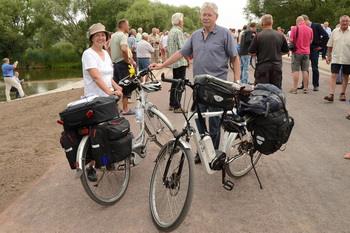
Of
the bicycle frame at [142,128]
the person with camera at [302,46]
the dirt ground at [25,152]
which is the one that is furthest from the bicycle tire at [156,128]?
the person with camera at [302,46]

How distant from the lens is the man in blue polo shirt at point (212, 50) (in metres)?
4.27

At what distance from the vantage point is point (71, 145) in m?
3.45

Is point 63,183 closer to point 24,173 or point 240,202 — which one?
point 24,173

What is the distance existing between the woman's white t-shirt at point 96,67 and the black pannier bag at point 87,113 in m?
0.73

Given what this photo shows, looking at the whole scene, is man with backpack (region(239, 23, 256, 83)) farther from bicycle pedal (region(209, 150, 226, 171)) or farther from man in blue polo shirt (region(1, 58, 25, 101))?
man in blue polo shirt (region(1, 58, 25, 101))

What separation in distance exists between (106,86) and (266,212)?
233 cm

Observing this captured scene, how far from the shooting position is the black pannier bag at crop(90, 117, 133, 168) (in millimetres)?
3422

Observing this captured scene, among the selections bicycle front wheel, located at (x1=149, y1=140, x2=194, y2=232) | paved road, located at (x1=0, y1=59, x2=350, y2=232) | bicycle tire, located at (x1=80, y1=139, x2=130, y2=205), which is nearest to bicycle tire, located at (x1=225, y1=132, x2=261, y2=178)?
paved road, located at (x1=0, y1=59, x2=350, y2=232)

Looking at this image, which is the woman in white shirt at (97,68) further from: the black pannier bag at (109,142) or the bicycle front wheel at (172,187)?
the bicycle front wheel at (172,187)

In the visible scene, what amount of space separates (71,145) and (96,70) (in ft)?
3.48

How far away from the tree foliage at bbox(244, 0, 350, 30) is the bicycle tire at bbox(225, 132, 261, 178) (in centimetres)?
4082

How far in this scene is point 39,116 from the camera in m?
8.62

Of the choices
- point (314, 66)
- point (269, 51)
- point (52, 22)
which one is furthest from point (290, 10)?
point (269, 51)

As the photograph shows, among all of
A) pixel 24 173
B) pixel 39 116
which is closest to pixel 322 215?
pixel 24 173
